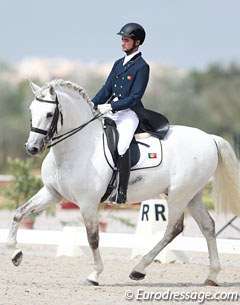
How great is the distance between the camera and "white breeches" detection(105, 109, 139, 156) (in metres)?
9.09

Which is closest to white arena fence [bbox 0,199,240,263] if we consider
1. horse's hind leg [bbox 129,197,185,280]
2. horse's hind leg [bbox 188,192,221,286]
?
horse's hind leg [bbox 188,192,221,286]

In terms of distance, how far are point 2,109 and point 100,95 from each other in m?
47.6

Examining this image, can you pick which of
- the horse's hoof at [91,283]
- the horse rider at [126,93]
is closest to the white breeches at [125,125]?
the horse rider at [126,93]

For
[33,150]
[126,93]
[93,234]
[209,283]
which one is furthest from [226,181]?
[33,150]

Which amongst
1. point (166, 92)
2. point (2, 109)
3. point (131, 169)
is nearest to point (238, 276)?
point (131, 169)

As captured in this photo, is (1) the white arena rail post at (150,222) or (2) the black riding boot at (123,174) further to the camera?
(1) the white arena rail post at (150,222)

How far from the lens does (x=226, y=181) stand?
32.2 feet

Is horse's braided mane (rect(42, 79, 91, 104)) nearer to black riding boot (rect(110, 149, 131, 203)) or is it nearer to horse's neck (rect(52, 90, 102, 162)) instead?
horse's neck (rect(52, 90, 102, 162))

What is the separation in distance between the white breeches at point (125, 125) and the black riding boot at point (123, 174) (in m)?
0.07

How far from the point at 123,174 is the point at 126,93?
809mm

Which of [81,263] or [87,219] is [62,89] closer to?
[87,219]

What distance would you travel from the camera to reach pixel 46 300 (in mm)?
7668

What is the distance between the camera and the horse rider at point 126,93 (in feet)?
29.9

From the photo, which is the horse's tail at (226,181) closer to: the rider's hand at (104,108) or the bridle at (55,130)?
the rider's hand at (104,108)
